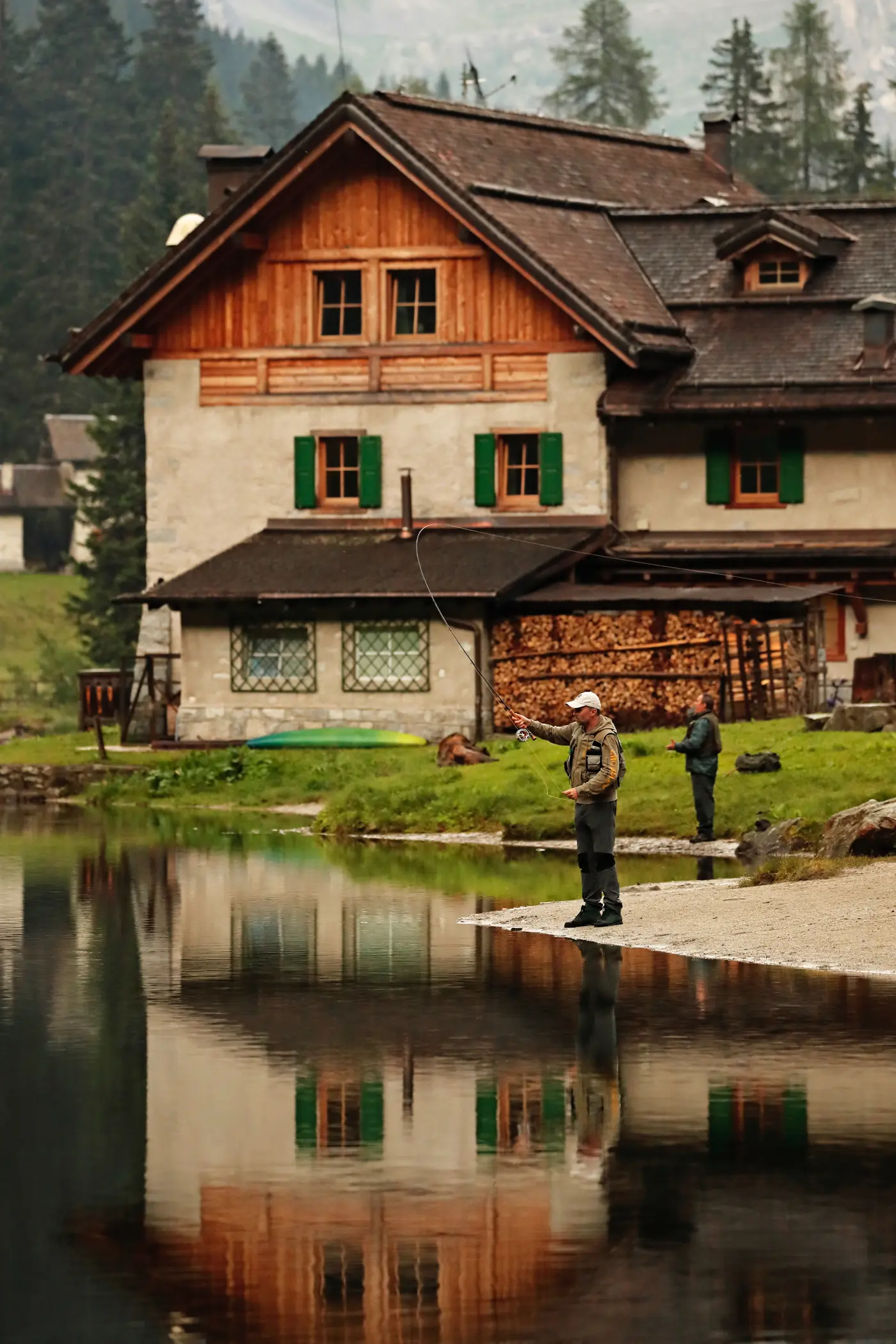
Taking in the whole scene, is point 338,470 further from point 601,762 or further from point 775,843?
point 601,762

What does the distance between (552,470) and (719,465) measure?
2.92 metres

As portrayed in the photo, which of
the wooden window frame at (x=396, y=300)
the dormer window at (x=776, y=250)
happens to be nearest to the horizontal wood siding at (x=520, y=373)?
the wooden window frame at (x=396, y=300)

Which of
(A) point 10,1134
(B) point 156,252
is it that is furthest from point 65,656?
(A) point 10,1134

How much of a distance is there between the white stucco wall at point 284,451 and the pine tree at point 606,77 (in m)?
86.9

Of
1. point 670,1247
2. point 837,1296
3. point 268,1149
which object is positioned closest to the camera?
point 837,1296

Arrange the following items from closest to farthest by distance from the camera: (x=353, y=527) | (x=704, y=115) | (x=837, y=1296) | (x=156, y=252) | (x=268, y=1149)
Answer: (x=837, y=1296) < (x=268, y=1149) < (x=353, y=527) < (x=704, y=115) < (x=156, y=252)

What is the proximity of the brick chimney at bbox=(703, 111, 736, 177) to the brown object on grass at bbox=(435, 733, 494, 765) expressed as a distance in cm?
2466

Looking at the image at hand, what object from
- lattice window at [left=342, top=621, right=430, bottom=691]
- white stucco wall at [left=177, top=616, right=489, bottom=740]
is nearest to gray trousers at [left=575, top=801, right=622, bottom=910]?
white stucco wall at [left=177, top=616, right=489, bottom=740]

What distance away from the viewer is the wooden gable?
4894 centimetres

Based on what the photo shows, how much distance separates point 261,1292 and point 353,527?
3888 cm

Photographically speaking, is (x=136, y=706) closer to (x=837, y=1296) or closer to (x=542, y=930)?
(x=542, y=930)

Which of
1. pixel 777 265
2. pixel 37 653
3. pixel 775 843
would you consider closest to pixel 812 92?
pixel 37 653

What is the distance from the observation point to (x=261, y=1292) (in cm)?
1115

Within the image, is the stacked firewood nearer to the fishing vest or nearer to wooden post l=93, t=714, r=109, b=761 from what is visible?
wooden post l=93, t=714, r=109, b=761
